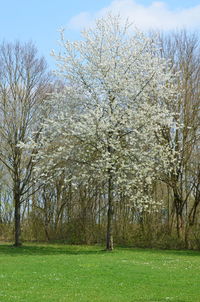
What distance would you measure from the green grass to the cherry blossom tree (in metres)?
6.40

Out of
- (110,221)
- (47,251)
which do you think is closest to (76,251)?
(47,251)

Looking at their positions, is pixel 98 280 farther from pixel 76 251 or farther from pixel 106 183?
pixel 106 183

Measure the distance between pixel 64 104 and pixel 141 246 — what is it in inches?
370

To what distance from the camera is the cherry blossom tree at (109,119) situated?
25.0m

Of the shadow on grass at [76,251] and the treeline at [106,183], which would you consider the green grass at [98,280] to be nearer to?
the shadow on grass at [76,251]

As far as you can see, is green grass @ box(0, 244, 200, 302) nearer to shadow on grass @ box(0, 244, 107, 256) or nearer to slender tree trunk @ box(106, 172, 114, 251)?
shadow on grass @ box(0, 244, 107, 256)

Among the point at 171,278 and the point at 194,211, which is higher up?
the point at 194,211

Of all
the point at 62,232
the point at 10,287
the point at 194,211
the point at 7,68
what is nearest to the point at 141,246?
the point at 194,211

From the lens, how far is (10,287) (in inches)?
493

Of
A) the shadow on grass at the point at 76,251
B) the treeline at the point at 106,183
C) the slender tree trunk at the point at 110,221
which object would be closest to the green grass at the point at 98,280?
the shadow on grass at the point at 76,251

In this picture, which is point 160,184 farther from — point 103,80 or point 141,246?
point 103,80

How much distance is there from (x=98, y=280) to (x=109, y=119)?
40.8 ft

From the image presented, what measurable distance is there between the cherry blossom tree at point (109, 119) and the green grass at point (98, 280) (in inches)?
252

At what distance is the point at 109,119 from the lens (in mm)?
25141
